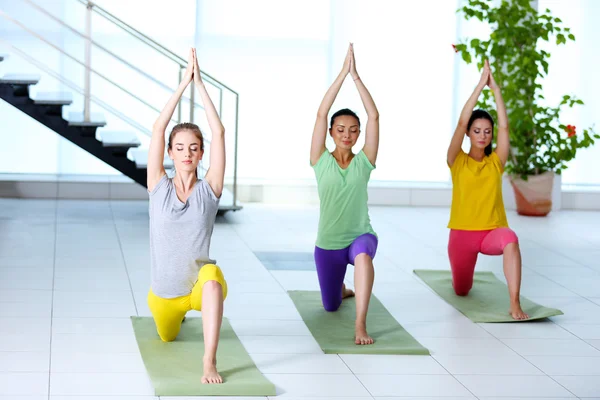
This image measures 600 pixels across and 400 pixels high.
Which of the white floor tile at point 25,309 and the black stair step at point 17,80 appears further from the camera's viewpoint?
the black stair step at point 17,80

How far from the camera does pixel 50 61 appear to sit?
27.1 feet

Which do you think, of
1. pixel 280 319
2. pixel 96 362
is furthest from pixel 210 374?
pixel 280 319

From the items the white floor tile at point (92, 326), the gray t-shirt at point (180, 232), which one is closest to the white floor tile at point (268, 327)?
the white floor tile at point (92, 326)

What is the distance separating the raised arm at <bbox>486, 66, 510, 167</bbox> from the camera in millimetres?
4922

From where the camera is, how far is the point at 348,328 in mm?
4527

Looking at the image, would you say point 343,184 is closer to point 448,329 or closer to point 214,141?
point 448,329

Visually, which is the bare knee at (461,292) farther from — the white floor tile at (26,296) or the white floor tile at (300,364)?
the white floor tile at (26,296)

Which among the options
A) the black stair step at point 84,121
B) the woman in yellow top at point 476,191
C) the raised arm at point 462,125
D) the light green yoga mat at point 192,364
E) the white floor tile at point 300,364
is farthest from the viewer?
the black stair step at point 84,121

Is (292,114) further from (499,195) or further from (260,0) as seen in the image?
(499,195)

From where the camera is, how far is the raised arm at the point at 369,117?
14.5ft

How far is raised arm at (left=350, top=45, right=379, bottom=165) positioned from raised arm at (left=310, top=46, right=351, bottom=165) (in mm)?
50

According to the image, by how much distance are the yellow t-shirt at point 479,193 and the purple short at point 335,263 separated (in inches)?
29.7

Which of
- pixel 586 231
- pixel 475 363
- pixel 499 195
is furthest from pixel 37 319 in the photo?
pixel 586 231

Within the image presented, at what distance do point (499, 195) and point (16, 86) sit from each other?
3.69 m
